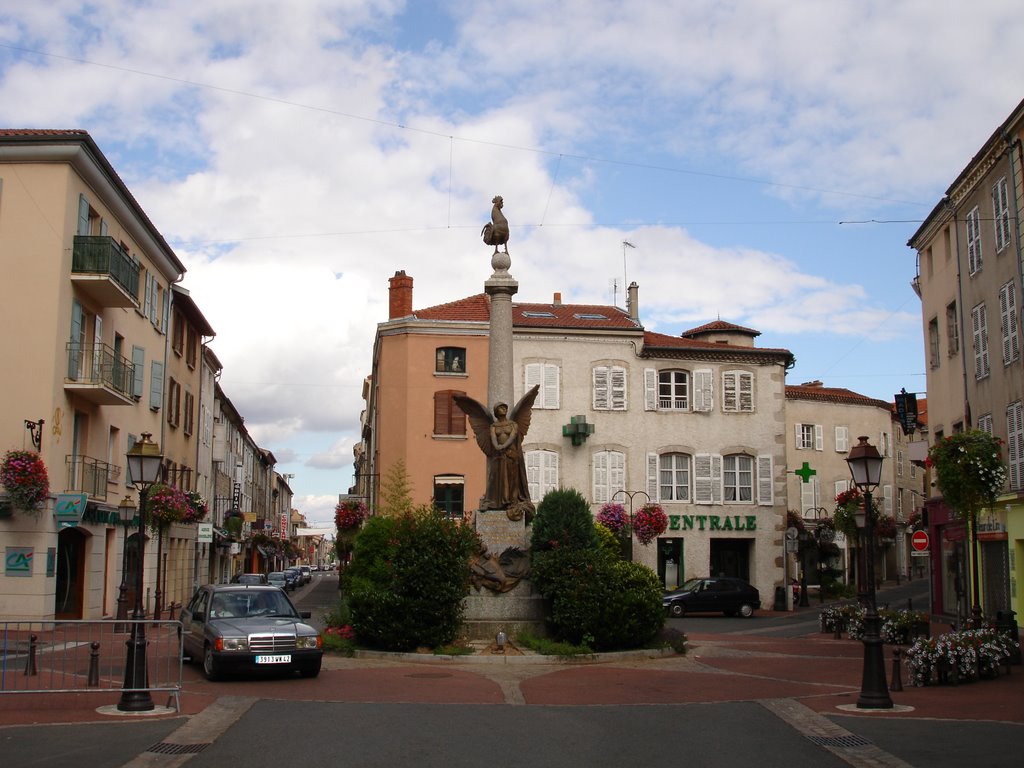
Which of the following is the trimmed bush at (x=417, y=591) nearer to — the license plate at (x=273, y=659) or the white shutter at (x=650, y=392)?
the license plate at (x=273, y=659)

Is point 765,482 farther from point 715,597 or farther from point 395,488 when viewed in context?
point 395,488

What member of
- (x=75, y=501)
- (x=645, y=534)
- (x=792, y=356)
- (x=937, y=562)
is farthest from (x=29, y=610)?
(x=792, y=356)

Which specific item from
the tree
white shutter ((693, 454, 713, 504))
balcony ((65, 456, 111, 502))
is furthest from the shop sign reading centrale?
balcony ((65, 456, 111, 502))

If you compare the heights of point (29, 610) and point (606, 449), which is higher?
point (606, 449)

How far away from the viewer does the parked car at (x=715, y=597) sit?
36.0 meters

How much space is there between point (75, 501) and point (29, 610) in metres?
2.61

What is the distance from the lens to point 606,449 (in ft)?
136

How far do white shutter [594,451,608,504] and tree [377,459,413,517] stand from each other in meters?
7.20

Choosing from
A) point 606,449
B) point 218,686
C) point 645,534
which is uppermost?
point 606,449

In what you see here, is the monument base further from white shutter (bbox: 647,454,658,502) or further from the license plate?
white shutter (bbox: 647,454,658,502)

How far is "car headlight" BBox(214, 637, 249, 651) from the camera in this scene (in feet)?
48.9

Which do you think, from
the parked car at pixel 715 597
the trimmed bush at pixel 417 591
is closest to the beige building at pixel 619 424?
the parked car at pixel 715 597

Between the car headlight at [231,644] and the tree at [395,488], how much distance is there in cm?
1686

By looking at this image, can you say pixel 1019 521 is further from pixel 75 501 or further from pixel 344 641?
pixel 75 501
